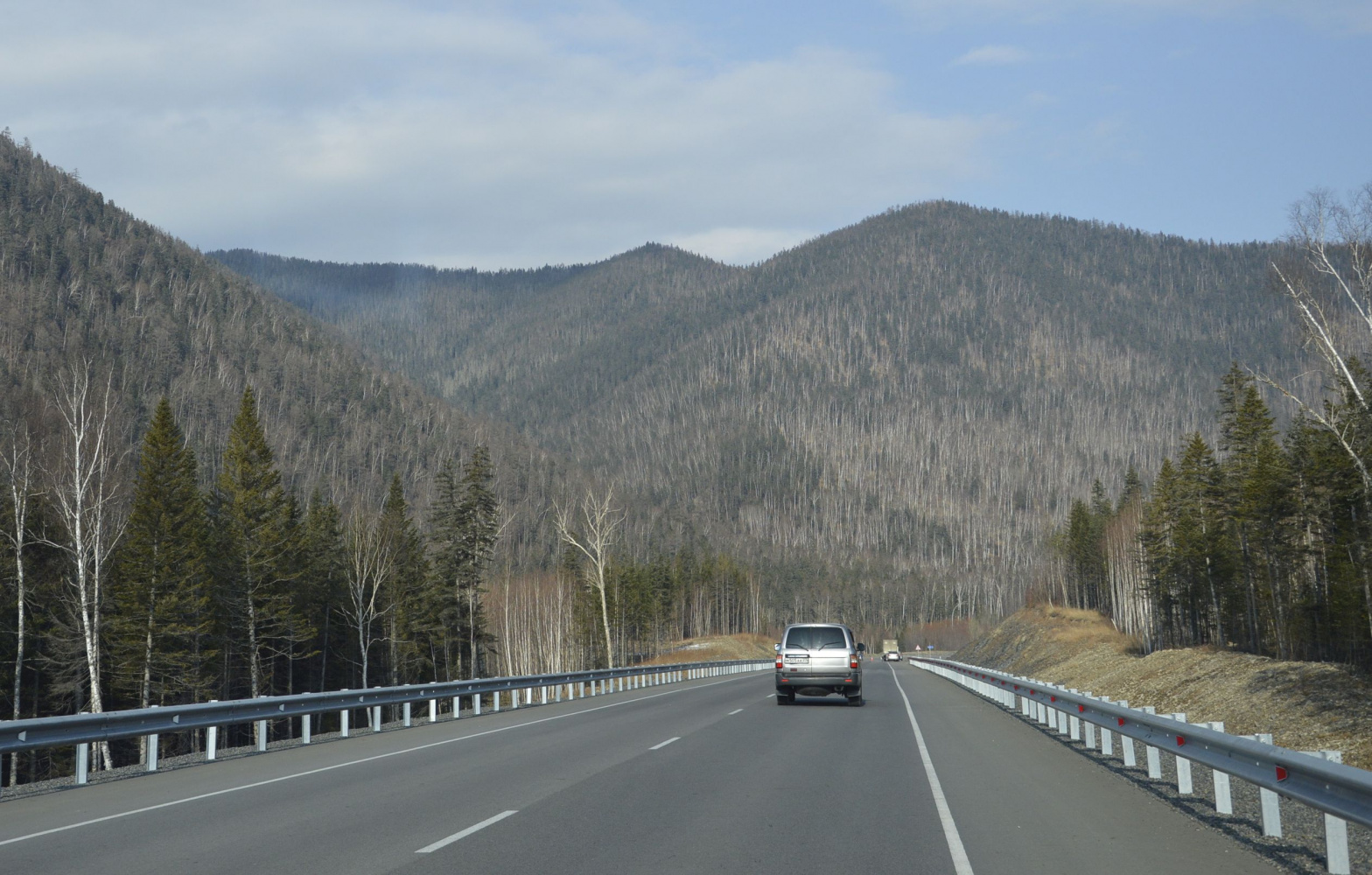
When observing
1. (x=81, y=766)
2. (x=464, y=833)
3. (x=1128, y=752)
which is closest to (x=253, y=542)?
(x=81, y=766)

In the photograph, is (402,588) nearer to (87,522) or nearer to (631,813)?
(87,522)

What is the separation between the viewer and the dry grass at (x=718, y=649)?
378ft

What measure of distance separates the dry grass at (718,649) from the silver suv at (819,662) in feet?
274

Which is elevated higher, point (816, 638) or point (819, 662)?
point (816, 638)

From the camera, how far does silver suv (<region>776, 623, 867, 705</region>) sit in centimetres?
2695

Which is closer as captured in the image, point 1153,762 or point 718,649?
point 1153,762

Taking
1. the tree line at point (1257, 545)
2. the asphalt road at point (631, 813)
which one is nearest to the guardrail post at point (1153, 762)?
the asphalt road at point (631, 813)

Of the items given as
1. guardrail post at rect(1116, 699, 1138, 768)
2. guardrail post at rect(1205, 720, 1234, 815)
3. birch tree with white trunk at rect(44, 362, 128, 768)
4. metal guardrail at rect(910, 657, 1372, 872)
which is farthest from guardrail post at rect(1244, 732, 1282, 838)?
birch tree with white trunk at rect(44, 362, 128, 768)

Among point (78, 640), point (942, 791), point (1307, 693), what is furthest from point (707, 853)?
point (78, 640)

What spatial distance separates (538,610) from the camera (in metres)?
106

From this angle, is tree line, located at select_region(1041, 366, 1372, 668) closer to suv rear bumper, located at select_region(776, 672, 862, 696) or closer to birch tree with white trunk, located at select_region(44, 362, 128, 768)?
suv rear bumper, located at select_region(776, 672, 862, 696)

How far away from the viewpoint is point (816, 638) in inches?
1085

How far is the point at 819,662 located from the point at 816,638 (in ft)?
2.22

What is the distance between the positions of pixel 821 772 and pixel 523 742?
6283mm
